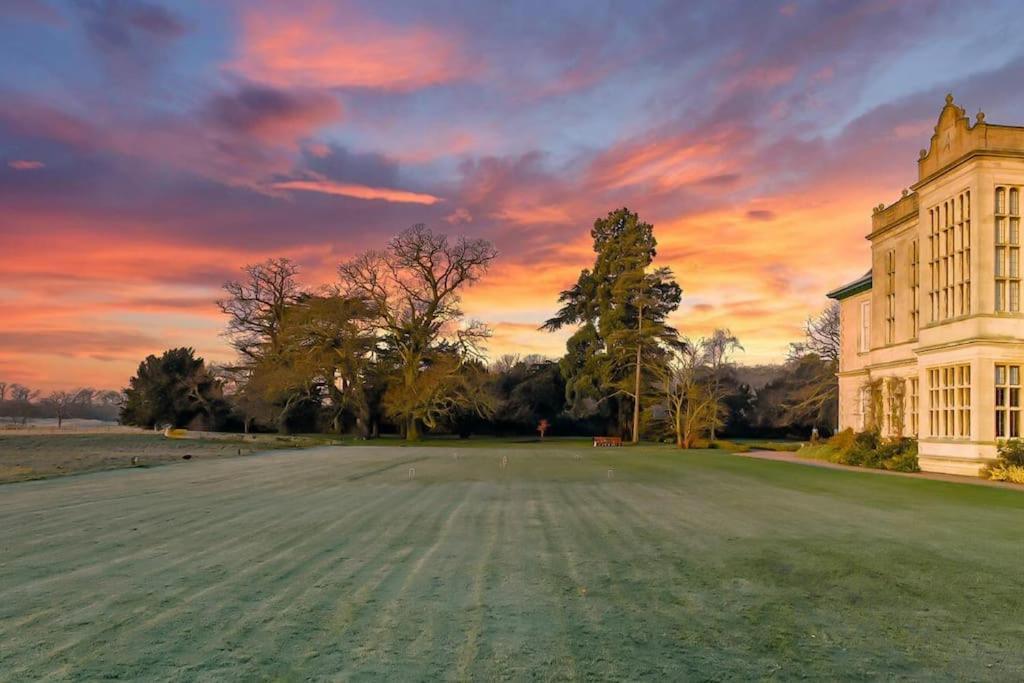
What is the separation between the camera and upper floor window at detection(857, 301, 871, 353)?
101ft

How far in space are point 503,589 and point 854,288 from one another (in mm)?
29731

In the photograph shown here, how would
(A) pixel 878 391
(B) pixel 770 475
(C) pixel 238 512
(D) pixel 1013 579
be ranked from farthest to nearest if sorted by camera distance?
(A) pixel 878 391 → (B) pixel 770 475 → (C) pixel 238 512 → (D) pixel 1013 579

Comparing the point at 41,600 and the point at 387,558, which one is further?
the point at 387,558

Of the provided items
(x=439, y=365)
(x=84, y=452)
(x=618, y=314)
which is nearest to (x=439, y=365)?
(x=439, y=365)

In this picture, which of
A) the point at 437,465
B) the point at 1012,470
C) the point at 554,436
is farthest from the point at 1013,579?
the point at 554,436

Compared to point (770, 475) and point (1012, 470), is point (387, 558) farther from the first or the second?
point (1012, 470)

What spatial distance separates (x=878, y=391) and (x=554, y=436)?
33810 millimetres

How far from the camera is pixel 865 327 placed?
102 feet

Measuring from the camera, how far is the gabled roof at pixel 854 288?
30609mm

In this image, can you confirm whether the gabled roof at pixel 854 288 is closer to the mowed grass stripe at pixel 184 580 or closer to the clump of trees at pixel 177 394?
the mowed grass stripe at pixel 184 580

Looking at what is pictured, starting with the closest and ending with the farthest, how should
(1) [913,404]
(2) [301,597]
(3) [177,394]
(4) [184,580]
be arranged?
(2) [301,597]
(4) [184,580]
(1) [913,404]
(3) [177,394]

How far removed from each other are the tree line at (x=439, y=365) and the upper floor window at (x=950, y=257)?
69.2 ft

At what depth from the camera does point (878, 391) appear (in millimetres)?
27578

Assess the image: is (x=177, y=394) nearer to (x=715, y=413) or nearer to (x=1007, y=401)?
(x=715, y=413)
